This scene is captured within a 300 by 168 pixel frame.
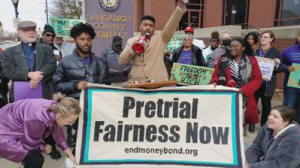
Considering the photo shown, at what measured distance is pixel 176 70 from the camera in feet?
16.3

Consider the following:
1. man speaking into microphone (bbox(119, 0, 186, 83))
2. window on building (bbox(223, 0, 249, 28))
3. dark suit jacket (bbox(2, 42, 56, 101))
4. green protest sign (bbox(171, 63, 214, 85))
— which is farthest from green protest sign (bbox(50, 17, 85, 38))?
window on building (bbox(223, 0, 249, 28))

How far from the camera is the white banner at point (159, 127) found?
2.84m

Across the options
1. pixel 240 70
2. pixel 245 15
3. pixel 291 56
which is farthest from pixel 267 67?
pixel 245 15

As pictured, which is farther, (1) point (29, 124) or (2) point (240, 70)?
(2) point (240, 70)

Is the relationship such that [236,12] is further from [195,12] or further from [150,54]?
[150,54]

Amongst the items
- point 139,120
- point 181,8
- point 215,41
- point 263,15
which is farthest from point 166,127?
point 263,15

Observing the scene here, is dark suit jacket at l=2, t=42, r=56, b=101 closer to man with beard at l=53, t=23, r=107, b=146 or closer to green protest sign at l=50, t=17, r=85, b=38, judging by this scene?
man with beard at l=53, t=23, r=107, b=146

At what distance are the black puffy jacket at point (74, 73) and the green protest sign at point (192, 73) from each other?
2107mm

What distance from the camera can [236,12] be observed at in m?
13.6

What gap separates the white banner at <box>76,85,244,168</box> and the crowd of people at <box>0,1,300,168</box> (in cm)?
23

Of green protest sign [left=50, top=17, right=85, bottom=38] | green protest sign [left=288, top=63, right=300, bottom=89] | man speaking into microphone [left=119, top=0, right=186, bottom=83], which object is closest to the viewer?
man speaking into microphone [left=119, top=0, right=186, bottom=83]

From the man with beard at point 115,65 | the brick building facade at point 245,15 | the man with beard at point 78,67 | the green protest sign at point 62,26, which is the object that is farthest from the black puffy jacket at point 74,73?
the brick building facade at point 245,15

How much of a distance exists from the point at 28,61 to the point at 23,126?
49.2 inches

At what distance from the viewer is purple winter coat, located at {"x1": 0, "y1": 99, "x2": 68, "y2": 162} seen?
2.32 meters
